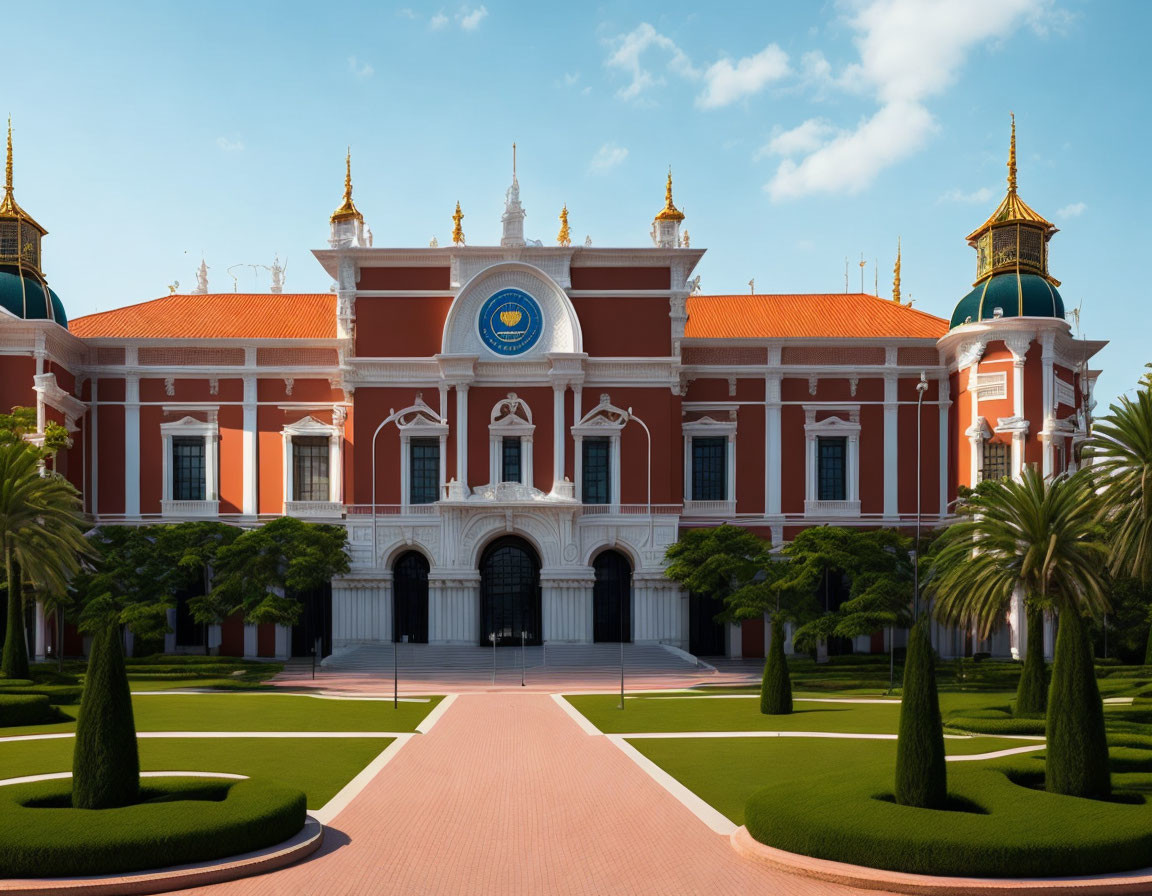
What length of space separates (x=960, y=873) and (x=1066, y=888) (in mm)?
1216

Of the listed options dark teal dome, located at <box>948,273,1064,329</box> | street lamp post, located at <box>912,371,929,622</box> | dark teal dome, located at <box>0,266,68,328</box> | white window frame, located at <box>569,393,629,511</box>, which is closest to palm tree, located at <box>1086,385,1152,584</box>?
street lamp post, located at <box>912,371,929,622</box>

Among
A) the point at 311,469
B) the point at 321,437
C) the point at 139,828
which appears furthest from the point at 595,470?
the point at 139,828

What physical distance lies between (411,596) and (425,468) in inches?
217

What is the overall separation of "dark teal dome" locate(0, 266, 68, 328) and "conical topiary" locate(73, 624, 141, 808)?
36.5 metres

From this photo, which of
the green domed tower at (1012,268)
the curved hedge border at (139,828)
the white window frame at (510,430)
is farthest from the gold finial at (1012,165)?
the curved hedge border at (139,828)

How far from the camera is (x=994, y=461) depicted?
169 feet

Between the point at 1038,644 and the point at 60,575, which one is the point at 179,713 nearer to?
the point at 60,575

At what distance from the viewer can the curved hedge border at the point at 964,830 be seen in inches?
594

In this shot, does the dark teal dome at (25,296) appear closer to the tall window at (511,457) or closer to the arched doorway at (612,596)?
the tall window at (511,457)

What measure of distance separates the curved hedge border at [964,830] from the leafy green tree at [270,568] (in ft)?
98.6

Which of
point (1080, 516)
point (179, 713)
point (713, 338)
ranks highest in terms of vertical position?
point (713, 338)

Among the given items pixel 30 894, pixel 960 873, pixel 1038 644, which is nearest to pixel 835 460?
pixel 1038 644

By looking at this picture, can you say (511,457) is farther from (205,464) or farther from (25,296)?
(25,296)

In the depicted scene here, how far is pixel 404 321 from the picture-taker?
5294cm
